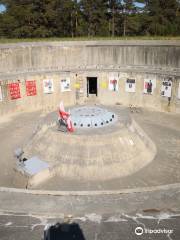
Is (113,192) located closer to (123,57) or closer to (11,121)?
(11,121)

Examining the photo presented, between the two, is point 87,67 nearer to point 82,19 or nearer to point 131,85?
point 131,85

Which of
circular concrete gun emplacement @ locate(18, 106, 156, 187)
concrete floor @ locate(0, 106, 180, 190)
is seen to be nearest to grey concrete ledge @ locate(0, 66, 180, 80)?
concrete floor @ locate(0, 106, 180, 190)

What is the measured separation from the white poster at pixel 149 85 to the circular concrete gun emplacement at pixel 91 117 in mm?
9324

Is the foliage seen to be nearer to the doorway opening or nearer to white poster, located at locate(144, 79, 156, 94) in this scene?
the doorway opening

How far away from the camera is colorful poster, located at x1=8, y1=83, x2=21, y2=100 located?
25.0m

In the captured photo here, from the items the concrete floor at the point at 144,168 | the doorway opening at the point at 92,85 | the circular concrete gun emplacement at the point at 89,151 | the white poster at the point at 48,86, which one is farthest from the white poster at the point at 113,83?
the circular concrete gun emplacement at the point at 89,151

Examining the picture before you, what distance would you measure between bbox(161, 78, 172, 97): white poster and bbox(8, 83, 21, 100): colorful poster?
1249 cm

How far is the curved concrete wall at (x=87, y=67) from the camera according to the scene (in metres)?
25.5

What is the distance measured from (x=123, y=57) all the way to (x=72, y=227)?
68.2ft

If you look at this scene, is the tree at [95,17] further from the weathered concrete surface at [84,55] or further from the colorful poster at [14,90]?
the colorful poster at [14,90]

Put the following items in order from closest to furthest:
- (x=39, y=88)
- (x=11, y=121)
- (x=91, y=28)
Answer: (x=11, y=121) < (x=39, y=88) < (x=91, y=28)

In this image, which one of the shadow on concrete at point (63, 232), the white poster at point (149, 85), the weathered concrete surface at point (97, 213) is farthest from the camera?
the white poster at point (149, 85)

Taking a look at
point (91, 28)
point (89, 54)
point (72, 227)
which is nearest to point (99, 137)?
point (72, 227)

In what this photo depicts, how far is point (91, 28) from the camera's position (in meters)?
46.8
